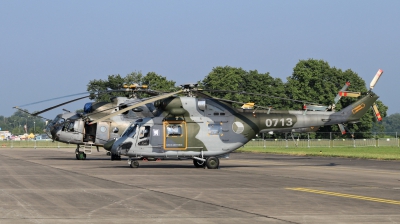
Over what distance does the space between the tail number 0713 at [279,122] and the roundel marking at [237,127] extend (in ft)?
4.72

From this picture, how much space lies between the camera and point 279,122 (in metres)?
35.5

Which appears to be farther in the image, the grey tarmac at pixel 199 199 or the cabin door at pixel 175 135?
the cabin door at pixel 175 135

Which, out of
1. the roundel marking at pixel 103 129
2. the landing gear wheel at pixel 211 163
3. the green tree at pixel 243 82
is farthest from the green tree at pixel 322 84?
the landing gear wheel at pixel 211 163

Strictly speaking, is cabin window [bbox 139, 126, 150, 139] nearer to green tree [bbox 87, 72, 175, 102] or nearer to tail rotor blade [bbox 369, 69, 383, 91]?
tail rotor blade [bbox 369, 69, 383, 91]

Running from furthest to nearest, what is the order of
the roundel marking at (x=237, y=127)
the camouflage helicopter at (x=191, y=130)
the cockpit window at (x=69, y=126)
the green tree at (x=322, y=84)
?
the green tree at (x=322, y=84) < the cockpit window at (x=69, y=126) < the roundel marking at (x=237, y=127) < the camouflage helicopter at (x=191, y=130)

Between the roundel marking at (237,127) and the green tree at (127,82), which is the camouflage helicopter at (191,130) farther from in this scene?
the green tree at (127,82)

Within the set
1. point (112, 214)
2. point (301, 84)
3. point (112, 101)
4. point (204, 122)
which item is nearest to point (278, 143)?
point (301, 84)

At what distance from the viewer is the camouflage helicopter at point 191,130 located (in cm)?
3388

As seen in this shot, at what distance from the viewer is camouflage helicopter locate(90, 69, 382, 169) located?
111 feet

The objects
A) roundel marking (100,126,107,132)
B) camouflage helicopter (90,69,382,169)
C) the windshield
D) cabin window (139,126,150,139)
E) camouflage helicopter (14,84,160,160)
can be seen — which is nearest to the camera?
camouflage helicopter (90,69,382,169)

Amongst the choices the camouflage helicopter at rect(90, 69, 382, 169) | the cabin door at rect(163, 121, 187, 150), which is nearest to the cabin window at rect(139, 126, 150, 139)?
the camouflage helicopter at rect(90, 69, 382, 169)

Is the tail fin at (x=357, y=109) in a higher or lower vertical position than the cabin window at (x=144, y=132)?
higher

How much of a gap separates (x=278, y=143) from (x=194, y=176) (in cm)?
5589

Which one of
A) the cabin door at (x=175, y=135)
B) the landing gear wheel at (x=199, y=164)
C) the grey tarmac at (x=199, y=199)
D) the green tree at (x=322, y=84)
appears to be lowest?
the grey tarmac at (x=199, y=199)
